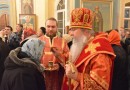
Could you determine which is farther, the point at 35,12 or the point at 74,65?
the point at 35,12

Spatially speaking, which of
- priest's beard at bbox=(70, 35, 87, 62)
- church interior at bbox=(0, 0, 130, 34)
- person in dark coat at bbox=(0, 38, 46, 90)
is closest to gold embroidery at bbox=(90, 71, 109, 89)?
priest's beard at bbox=(70, 35, 87, 62)

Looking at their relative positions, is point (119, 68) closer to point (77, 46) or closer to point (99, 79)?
point (77, 46)

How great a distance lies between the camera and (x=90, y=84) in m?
2.05

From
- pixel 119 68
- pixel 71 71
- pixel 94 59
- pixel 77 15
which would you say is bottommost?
pixel 119 68

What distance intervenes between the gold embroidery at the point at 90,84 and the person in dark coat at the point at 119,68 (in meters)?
0.96

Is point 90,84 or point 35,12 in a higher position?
point 35,12

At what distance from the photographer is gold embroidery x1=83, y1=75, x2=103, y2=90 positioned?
2.04 m

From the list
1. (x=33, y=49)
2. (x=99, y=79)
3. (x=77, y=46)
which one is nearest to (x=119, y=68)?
(x=77, y=46)

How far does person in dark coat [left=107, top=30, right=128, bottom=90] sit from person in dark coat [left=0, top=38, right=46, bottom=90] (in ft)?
3.85

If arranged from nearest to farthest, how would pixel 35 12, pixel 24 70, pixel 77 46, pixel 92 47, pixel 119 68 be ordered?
1. pixel 24 70
2. pixel 92 47
3. pixel 77 46
4. pixel 119 68
5. pixel 35 12

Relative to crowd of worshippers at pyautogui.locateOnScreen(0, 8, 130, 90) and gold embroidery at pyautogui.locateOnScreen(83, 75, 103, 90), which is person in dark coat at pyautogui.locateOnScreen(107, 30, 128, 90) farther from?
gold embroidery at pyautogui.locateOnScreen(83, 75, 103, 90)

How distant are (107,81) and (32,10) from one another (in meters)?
9.45

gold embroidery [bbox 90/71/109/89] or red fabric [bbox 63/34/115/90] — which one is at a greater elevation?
red fabric [bbox 63/34/115/90]

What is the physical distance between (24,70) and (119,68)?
143cm
